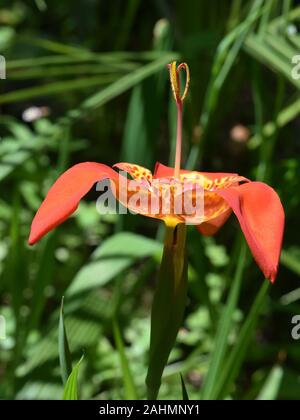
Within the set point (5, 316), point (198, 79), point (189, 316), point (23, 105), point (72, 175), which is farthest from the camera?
point (23, 105)

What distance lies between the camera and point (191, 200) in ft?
2.17

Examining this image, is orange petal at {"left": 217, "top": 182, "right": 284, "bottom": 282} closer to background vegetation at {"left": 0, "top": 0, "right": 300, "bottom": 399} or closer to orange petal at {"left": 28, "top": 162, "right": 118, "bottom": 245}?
orange petal at {"left": 28, "top": 162, "right": 118, "bottom": 245}

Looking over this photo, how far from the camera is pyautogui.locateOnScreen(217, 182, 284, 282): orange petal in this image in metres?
0.50

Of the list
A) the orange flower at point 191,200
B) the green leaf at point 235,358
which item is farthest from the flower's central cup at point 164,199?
the green leaf at point 235,358

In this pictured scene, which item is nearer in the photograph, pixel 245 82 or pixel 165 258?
pixel 165 258

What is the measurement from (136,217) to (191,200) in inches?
23.7

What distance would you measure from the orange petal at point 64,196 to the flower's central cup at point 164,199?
32mm

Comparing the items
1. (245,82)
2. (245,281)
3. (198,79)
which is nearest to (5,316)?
(245,281)

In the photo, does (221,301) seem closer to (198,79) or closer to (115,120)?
(198,79)

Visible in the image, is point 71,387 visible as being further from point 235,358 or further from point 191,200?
point 235,358

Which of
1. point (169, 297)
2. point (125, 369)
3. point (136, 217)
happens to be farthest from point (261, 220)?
point (136, 217)

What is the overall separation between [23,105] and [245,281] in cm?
94

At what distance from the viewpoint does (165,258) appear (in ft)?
2.07

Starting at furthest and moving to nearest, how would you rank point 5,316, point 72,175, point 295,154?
point 295,154 < point 5,316 < point 72,175
